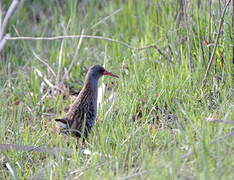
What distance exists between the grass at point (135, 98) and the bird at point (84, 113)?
0.35 ft

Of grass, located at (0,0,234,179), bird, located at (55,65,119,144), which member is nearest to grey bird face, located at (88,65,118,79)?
bird, located at (55,65,119,144)

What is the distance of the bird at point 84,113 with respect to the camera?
5.20 meters

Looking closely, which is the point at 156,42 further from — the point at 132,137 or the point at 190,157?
the point at 190,157

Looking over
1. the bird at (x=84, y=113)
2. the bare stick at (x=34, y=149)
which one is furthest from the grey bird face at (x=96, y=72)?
the bare stick at (x=34, y=149)

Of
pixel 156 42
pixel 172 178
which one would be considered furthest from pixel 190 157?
pixel 156 42

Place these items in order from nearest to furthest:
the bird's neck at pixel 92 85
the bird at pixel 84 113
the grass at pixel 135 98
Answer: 1. the grass at pixel 135 98
2. the bird at pixel 84 113
3. the bird's neck at pixel 92 85

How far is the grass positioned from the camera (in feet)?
13.6

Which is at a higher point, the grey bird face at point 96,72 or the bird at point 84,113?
the grey bird face at point 96,72

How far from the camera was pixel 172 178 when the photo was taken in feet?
12.4

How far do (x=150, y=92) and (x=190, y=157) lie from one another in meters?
1.57

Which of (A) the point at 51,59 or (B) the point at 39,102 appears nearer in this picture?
(B) the point at 39,102

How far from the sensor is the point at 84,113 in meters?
5.36

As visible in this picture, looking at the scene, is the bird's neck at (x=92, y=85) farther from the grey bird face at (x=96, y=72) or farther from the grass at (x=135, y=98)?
the grass at (x=135, y=98)

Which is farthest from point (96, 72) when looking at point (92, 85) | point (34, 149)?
point (34, 149)
